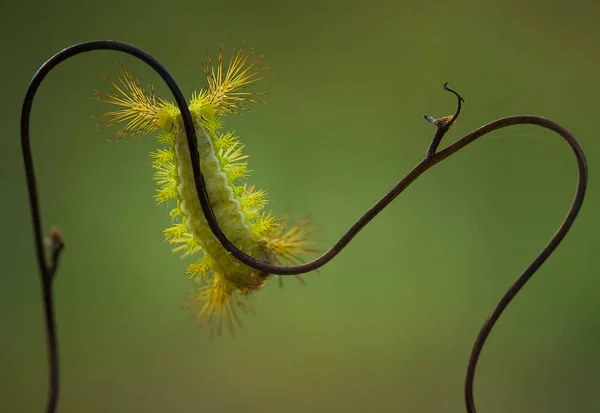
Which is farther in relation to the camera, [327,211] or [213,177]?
[327,211]

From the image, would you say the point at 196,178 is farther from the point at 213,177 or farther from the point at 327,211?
the point at 327,211

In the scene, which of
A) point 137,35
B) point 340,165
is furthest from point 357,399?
point 137,35

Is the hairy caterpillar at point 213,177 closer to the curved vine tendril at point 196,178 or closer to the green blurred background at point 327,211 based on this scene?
the curved vine tendril at point 196,178

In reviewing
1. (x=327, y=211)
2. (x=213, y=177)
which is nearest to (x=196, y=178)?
(x=213, y=177)

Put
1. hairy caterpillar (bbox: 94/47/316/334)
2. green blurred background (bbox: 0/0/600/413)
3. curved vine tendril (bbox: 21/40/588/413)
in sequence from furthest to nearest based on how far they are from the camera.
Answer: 1. green blurred background (bbox: 0/0/600/413)
2. hairy caterpillar (bbox: 94/47/316/334)
3. curved vine tendril (bbox: 21/40/588/413)

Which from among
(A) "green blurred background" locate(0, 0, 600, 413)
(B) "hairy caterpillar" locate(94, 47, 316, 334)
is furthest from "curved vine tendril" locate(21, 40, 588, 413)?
(A) "green blurred background" locate(0, 0, 600, 413)

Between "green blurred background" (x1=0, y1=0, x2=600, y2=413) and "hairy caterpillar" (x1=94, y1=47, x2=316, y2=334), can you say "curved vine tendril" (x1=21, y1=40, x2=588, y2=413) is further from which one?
"green blurred background" (x1=0, y1=0, x2=600, y2=413)

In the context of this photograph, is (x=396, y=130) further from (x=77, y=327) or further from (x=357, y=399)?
(x=77, y=327)

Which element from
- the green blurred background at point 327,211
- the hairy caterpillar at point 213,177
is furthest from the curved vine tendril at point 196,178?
the green blurred background at point 327,211
